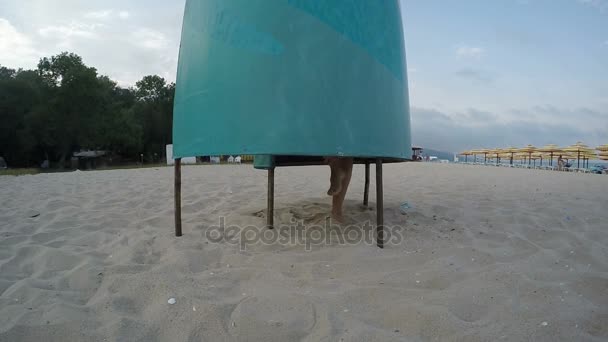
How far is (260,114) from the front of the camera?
2148 millimetres

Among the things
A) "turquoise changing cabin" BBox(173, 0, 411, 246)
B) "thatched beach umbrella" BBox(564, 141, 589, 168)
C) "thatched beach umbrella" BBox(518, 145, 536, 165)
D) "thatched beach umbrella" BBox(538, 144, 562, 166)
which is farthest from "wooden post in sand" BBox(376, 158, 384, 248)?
"thatched beach umbrella" BBox(518, 145, 536, 165)

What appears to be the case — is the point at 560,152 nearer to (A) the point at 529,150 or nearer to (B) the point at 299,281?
(A) the point at 529,150

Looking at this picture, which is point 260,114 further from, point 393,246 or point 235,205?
point 235,205

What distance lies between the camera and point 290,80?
2129 millimetres

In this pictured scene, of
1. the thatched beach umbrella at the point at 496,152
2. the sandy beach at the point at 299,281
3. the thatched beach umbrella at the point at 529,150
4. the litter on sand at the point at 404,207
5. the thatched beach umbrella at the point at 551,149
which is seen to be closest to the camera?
the sandy beach at the point at 299,281

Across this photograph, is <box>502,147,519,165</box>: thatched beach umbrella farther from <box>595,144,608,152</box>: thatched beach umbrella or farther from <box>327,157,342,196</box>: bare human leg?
<box>327,157,342,196</box>: bare human leg

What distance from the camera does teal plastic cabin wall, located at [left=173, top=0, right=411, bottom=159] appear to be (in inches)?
84.0

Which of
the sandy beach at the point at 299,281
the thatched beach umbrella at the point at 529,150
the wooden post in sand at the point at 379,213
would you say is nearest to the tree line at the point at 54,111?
the sandy beach at the point at 299,281

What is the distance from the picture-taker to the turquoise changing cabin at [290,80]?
7.00 feet

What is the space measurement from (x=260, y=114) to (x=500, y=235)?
7.29 feet

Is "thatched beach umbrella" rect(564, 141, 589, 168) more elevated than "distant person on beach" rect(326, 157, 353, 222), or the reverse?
"thatched beach umbrella" rect(564, 141, 589, 168)

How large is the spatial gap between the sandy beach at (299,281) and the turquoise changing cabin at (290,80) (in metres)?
0.69

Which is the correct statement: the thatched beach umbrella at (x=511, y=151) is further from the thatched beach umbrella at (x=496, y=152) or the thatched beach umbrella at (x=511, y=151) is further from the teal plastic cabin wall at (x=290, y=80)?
the teal plastic cabin wall at (x=290, y=80)

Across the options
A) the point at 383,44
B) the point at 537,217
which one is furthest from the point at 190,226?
the point at 537,217
